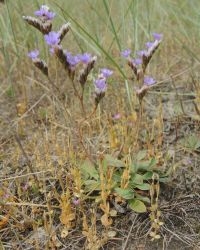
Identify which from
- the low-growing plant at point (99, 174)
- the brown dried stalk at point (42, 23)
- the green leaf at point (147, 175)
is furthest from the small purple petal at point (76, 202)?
the brown dried stalk at point (42, 23)

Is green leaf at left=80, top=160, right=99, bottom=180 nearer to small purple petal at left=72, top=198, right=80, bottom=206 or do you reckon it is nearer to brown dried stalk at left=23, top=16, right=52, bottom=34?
small purple petal at left=72, top=198, right=80, bottom=206

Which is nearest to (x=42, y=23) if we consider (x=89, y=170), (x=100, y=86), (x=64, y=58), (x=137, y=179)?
(x=64, y=58)

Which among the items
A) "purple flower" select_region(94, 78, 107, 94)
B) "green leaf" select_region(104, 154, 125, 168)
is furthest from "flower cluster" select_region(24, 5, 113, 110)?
"green leaf" select_region(104, 154, 125, 168)

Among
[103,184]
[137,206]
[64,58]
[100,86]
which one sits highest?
[64,58]

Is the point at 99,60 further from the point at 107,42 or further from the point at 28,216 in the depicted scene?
the point at 28,216

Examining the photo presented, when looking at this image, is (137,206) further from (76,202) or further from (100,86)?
(100,86)

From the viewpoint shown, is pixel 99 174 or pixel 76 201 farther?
pixel 99 174
